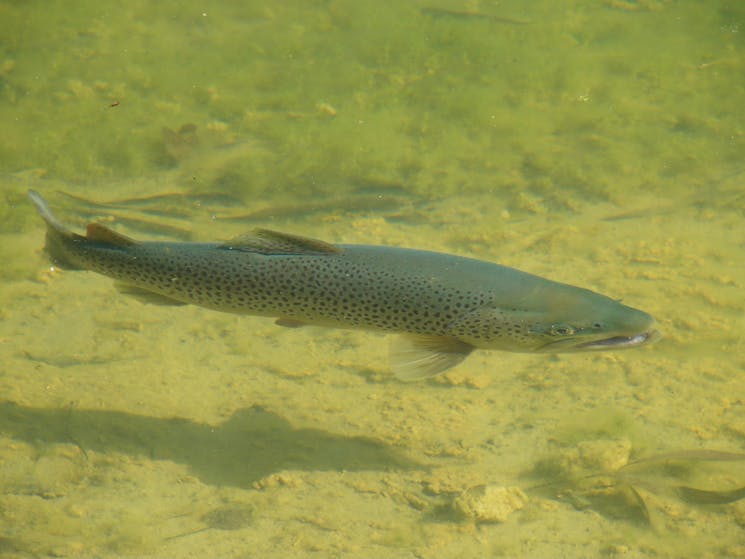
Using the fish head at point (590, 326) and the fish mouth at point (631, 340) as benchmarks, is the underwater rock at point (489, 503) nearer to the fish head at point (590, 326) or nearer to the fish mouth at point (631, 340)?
the fish head at point (590, 326)

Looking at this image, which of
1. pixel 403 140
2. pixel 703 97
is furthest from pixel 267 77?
pixel 703 97

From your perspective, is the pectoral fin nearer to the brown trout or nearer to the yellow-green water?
the brown trout

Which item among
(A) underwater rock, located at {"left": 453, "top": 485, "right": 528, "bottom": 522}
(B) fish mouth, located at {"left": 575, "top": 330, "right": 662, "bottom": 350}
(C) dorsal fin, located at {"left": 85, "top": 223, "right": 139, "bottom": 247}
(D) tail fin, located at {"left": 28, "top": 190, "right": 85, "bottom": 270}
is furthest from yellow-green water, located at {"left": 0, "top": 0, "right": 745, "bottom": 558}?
(C) dorsal fin, located at {"left": 85, "top": 223, "right": 139, "bottom": 247}

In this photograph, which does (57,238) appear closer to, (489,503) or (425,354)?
(425,354)

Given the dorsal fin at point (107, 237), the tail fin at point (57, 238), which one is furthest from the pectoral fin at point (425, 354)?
the tail fin at point (57, 238)

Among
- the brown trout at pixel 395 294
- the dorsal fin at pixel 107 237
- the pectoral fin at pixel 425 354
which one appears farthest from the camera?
the dorsal fin at pixel 107 237

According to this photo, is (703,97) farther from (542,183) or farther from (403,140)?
(403,140)
